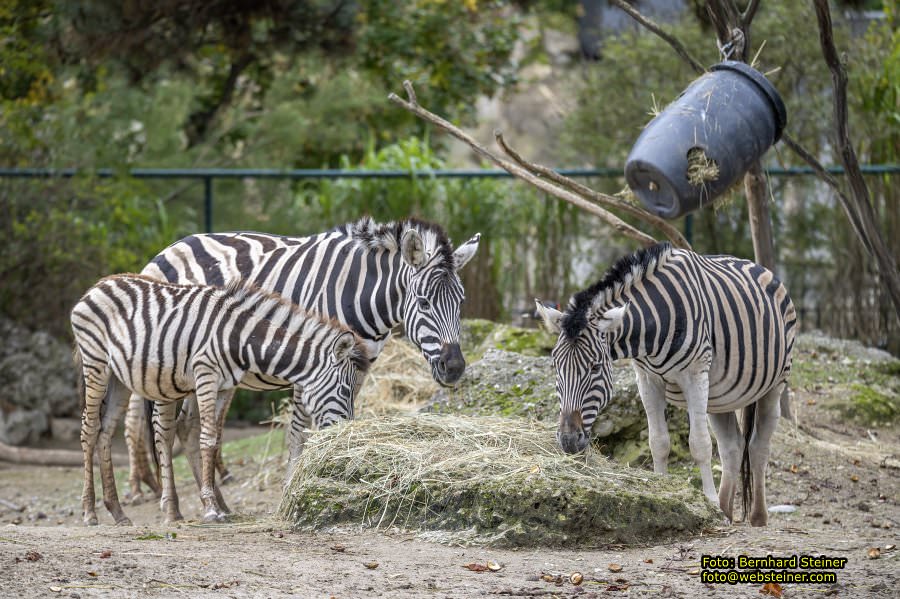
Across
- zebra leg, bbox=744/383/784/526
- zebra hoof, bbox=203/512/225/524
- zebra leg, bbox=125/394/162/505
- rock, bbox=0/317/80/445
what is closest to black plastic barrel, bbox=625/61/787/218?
zebra leg, bbox=744/383/784/526

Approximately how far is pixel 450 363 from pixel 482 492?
1287 mm

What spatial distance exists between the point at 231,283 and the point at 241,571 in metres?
2.50

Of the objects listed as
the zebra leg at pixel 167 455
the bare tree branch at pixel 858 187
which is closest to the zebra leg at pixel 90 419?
the zebra leg at pixel 167 455

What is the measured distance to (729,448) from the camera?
7.11 metres

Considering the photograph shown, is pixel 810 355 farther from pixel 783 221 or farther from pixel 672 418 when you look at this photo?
pixel 672 418

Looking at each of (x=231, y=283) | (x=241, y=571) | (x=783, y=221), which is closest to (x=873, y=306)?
(x=783, y=221)

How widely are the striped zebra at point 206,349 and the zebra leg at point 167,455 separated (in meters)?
0.02

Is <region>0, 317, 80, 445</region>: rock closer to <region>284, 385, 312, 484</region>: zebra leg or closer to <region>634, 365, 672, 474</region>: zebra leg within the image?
<region>284, 385, 312, 484</region>: zebra leg

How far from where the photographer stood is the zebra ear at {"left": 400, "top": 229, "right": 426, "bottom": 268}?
707 centimetres

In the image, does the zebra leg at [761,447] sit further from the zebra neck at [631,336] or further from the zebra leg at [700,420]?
the zebra neck at [631,336]

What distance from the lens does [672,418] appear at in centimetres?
783

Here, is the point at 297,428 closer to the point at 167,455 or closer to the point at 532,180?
the point at 167,455

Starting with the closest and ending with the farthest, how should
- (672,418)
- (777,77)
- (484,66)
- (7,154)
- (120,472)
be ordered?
(672,418), (120,472), (7,154), (777,77), (484,66)

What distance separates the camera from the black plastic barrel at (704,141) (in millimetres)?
5461
